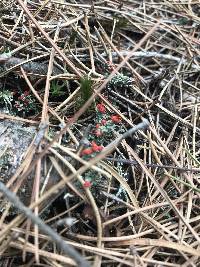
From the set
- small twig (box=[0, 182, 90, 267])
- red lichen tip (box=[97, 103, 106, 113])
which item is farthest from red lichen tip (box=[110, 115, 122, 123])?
small twig (box=[0, 182, 90, 267])

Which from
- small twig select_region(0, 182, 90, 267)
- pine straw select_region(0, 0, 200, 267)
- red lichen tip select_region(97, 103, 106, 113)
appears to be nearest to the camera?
small twig select_region(0, 182, 90, 267)

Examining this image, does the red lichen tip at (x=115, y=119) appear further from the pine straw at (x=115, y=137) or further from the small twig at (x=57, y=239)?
the small twig at (x=57, y=239)

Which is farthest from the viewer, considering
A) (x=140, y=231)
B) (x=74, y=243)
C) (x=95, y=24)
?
(x=95, y=24)

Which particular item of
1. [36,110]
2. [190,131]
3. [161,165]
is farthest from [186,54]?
[36,110]

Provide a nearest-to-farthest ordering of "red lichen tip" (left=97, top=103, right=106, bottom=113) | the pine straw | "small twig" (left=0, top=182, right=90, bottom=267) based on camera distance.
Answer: "small twig" (left=0, top=182, right=90, bottom=267) < the pine straw < "red lichen tip" (left=97, top=103, right=106, bottom=113)

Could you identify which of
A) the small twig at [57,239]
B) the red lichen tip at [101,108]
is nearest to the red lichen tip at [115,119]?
the red lichen tip at [101,108]

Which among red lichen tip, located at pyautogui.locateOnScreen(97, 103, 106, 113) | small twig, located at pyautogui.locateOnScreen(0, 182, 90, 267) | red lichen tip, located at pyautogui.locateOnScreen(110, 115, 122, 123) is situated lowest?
small twig, located at pyautogui.locateOnScreen(0, 182, 90, 267)

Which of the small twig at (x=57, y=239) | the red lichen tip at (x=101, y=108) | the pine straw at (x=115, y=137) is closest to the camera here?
the small twig at (x=57, y=239)

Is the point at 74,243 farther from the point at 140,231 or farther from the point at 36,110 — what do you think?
the point at 36,110

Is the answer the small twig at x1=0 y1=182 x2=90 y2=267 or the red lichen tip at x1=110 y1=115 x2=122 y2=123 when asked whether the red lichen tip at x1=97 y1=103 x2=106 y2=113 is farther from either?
the small twig at x1=0 y1=182 x2=90 y2=267
